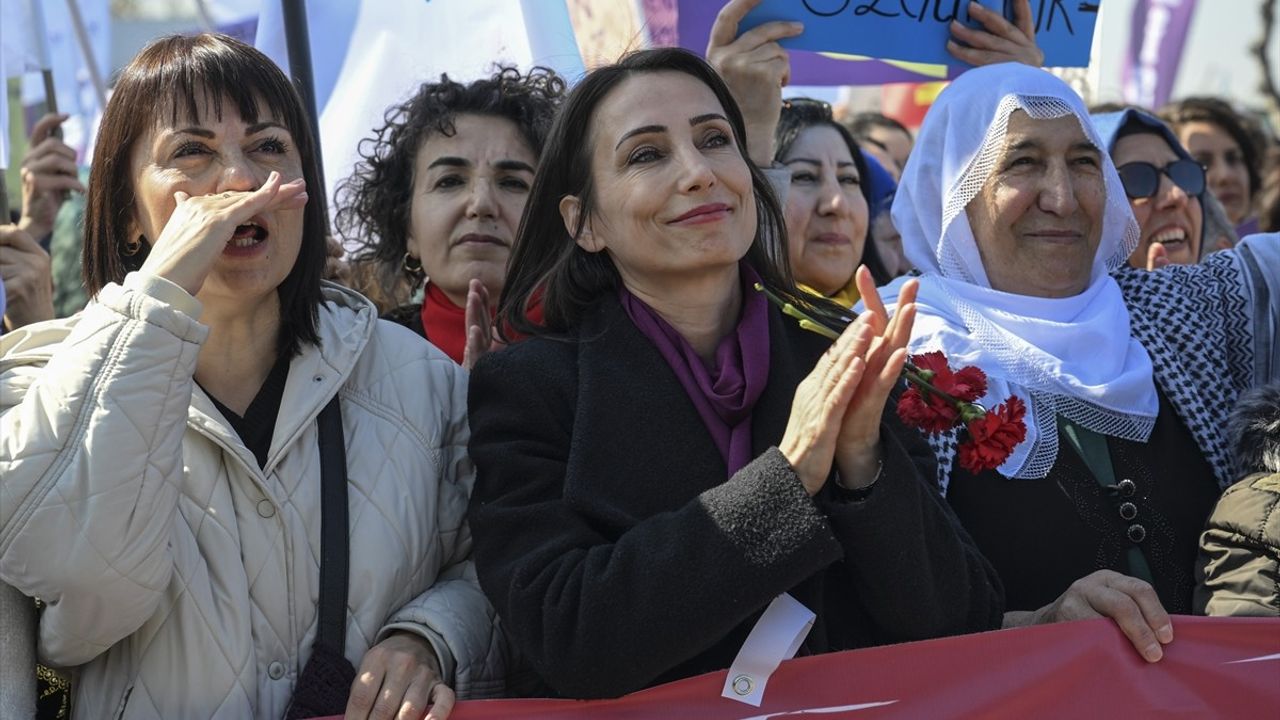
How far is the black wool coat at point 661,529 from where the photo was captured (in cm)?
262

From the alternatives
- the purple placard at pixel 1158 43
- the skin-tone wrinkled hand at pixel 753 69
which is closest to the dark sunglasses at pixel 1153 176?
the skin-tone wrinkled hand at pixel 753 69

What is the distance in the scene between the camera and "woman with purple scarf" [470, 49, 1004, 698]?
2631mm

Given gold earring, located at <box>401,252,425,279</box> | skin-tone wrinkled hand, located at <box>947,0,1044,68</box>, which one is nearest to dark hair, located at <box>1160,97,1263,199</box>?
skin-tone wrinkled hand, located at <box>947,0,1044,68</box>

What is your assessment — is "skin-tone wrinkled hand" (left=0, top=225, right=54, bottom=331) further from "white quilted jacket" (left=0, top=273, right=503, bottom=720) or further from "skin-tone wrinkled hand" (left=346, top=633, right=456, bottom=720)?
"skin-tone wrinkled hand" (left=346, top=633, right=456, bottom=720)

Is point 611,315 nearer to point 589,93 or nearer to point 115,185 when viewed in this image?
point 589,93

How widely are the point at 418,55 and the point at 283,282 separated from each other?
183 cm

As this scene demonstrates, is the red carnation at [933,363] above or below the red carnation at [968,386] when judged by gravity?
above

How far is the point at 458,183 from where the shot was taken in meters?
4.39

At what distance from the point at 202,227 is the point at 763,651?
1.31 meters

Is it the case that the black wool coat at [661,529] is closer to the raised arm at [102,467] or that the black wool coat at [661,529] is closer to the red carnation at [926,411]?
the red carnation at [926,411]

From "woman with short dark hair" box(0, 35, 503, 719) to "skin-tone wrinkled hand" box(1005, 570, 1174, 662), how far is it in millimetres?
1117

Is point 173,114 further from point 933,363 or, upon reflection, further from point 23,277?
point 933,363

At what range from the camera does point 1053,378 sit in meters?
3.66

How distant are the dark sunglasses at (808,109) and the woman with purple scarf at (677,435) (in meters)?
1.83
